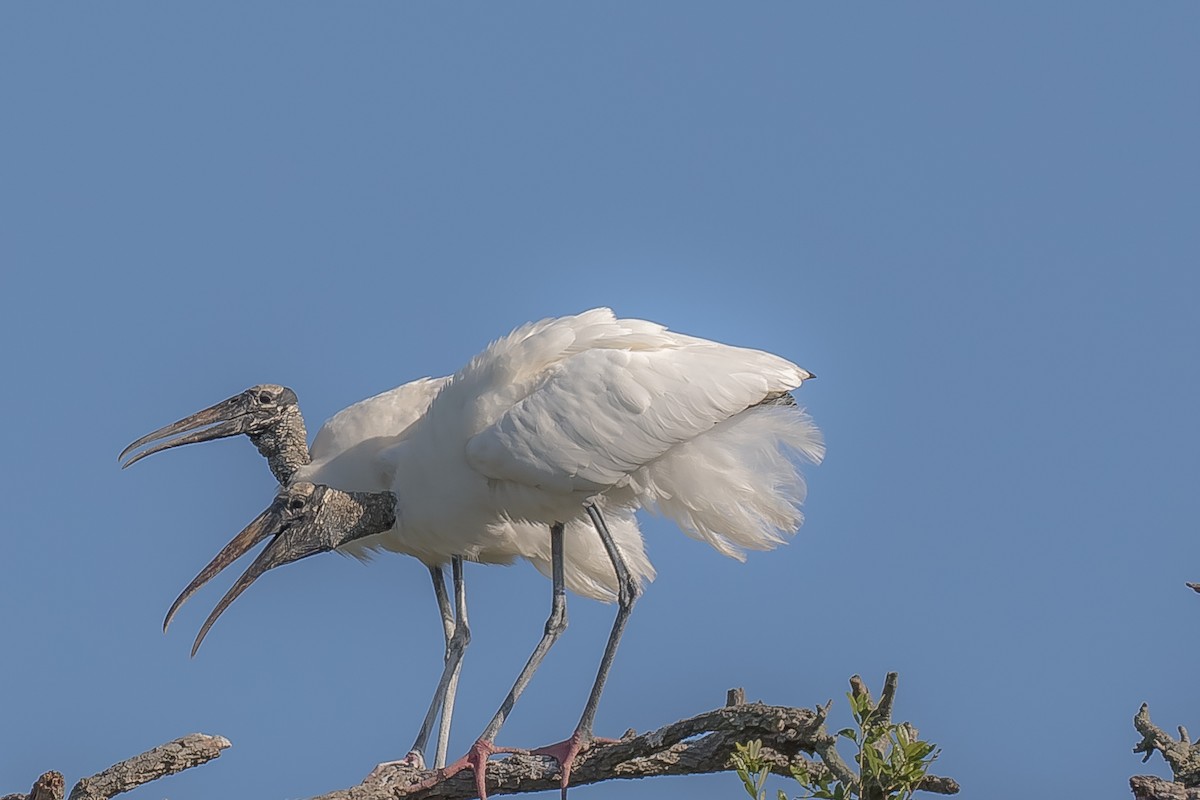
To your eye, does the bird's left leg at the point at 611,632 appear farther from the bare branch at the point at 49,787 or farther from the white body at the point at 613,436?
the bare branch at the point at 49,787

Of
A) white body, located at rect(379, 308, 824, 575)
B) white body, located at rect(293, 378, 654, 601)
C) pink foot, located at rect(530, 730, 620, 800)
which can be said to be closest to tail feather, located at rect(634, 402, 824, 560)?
white body, located at rect(379, 308, 824, 575)

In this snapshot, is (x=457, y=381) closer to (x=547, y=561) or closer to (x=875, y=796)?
(x=547, y=561)

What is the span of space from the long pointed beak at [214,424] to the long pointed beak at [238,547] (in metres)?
0.89

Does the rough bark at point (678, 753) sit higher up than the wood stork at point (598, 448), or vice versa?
the wood stork at point (598, 448)

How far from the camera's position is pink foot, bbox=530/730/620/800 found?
26.5 ft

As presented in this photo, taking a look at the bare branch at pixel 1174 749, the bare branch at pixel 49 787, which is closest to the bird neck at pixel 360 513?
the bare branch at pixel 49 787

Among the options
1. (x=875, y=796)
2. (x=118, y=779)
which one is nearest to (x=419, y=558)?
(x=118, y=779)

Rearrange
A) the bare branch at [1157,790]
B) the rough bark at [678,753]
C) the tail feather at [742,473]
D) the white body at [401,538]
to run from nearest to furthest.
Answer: the bare branch at [1157,790]
the rough bark at [678,753]
the tail feather at [742,473]
the white body at [401,538]

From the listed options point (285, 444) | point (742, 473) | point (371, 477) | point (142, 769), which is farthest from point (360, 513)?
point (142, 769)

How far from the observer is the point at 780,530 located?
9.44 meters

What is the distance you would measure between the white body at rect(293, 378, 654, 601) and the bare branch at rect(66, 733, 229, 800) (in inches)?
134

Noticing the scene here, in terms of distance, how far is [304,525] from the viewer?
987cm

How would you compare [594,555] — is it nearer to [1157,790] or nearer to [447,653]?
[447,653]

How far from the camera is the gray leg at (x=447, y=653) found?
10.2 meters
